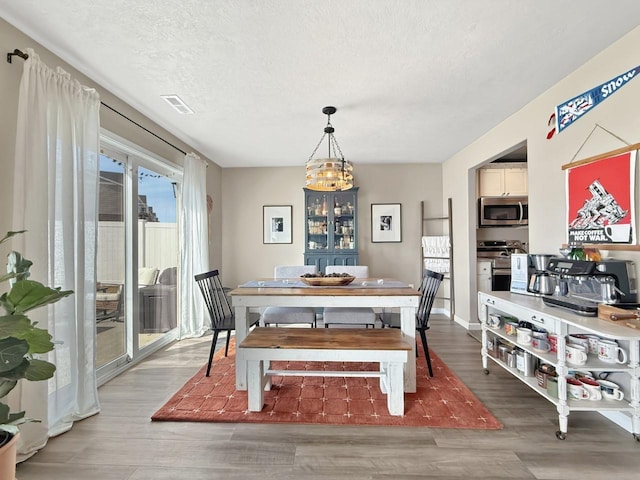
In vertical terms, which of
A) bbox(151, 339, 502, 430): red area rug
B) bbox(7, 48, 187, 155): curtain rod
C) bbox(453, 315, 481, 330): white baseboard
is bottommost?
bbox(151, 339, 502, 430): red area rug

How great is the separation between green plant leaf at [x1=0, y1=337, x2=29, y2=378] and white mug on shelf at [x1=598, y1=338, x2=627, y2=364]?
2.91 meters

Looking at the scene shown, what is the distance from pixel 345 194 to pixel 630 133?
131 inches

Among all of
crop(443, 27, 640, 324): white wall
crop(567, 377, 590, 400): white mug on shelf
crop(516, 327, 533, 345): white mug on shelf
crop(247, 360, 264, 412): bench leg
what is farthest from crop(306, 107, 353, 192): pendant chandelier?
crop(567, 377, 590, 400): white mug on shelf

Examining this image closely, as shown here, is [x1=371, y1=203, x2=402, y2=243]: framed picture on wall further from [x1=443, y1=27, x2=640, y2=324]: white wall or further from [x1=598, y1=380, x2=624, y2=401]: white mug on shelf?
[x1=598, y1=380, x2=624, y2=401]: white mug on shelf

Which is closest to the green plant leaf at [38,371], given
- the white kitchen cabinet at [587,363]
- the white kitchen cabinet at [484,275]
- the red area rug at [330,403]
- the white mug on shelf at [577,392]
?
the red area rug at [330,403]

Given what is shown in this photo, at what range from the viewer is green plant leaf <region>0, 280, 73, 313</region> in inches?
45.3

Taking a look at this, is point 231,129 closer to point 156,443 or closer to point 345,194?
point 345,194

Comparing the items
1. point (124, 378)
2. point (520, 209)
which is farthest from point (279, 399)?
point (520, 209)

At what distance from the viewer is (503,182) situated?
417cm

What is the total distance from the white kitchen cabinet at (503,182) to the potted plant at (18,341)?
4.56 metres

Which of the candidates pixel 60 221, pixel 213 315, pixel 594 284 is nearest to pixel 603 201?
pixel 594 284

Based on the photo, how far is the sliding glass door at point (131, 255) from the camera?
108 inches

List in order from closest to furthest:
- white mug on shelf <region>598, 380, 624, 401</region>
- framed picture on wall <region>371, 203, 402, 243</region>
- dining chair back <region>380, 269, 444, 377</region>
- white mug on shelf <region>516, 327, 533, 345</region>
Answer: white mug on shelf <region>598, 380, 624, 401</region> < white mug on shelf <region>516, 327, 533, 345</region> < dining chair back <region>380, 269, 444, 377</region> < framed picture on wall <region>371, 203, 402, 243</region>

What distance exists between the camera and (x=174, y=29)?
6.02 feet
